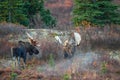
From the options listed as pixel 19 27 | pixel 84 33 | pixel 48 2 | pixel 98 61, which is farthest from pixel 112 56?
pixel 48 2

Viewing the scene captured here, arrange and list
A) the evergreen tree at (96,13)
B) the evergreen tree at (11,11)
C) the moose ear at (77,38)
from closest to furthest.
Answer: the moose ear at (77,38), the evergreen tree at (96,13), the evergreen tree at (11,11)

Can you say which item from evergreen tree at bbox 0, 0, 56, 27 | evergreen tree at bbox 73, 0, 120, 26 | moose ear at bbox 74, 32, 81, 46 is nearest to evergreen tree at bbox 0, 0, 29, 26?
evergreen tree at bbox 0, 0, 56, 27

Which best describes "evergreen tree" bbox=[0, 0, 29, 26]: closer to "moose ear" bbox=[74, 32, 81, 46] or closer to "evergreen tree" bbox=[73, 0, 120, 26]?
"evergreen tree" bbox=[73, 0, 120, 26]

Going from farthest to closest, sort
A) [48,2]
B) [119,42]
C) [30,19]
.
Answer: [48,2], [30,19], [119,42]

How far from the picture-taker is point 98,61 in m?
22.0

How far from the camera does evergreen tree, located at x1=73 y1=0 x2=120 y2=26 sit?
Answer: 2928 centimetres

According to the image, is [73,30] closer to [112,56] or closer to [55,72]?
[112,56]

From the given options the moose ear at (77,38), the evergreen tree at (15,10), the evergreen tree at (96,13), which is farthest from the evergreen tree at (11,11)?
the moose ear at (77,38)

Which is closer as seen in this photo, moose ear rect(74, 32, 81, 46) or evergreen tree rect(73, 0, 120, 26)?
moose ear rect(74, 32, 81, 46)

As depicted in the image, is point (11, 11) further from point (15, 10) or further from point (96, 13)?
point (96, 13)

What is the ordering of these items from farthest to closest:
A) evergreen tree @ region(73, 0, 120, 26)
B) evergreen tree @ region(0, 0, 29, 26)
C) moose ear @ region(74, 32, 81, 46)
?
evergreen tree @ region(0, 0, 29, 26) → evergreen tree @ region(73, 0, 120, 26) → moose ear @ region(74, 32, 81, 46)

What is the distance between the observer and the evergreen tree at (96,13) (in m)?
29.3

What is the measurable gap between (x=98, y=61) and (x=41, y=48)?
308 cm

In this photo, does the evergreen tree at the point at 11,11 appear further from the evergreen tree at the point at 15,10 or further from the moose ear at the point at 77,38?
the moose ear at the point at 77,38
